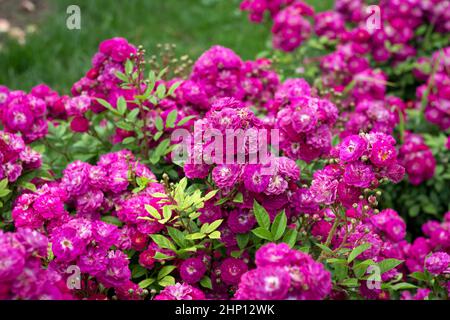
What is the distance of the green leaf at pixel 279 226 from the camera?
154cm

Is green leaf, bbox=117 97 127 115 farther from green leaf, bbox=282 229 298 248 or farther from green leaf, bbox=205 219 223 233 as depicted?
green leaf, bbox=282 229 298 248

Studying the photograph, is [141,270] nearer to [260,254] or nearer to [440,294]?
[260,254]

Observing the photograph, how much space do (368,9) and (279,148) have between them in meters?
1.79

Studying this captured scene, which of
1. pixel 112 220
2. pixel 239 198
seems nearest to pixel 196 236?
pixel 239 198

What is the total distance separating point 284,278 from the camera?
3.84 feet

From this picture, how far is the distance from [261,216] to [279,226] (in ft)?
0.18

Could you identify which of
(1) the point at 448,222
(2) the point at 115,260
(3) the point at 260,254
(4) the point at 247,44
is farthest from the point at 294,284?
(4) the point at 247,44

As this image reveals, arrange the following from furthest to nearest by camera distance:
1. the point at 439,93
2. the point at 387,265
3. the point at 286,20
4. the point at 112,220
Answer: the point at 286,20 → the point at 439,93 → the point at 112,220 → the point at 387,265

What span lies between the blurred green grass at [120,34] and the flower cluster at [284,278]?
8.99 feet

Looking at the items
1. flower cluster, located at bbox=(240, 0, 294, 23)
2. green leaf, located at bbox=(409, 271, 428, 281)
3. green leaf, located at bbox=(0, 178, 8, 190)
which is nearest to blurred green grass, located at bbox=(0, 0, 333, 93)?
flower cluster, located at bbox=(240, 0, 294, 23)

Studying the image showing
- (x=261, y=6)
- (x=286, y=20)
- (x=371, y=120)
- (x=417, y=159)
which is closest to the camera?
(x=371, y=120)

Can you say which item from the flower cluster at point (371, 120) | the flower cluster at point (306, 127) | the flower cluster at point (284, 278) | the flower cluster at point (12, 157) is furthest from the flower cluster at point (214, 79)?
the flower cluster at point (284, 278)

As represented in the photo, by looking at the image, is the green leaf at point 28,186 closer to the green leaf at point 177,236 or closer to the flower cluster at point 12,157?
the flower cluster at point 12,157

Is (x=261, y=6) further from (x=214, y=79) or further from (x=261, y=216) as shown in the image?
(x=261, y=216)
